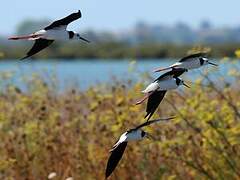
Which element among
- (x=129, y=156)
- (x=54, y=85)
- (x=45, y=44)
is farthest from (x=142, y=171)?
(x=45, y=44)

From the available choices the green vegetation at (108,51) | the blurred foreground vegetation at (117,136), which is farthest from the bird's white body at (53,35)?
the green vegetation at (108,51)

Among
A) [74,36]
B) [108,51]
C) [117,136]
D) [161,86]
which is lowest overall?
[108,51]

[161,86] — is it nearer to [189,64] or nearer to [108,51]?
[189,64]

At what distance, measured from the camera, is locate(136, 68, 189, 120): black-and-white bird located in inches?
52.4

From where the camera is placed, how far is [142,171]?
13.9 feet

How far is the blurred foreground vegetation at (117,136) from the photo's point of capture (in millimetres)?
3994

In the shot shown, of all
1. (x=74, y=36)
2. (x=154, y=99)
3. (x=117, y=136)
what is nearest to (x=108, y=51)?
(x=117, y=136)

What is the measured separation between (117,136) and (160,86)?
298cm

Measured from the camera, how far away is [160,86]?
52.7 inches

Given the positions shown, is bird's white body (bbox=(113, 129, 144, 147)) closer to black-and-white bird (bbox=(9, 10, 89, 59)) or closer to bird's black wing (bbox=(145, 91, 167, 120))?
bird's black wing (bbox=(145, 91, 167, 120))

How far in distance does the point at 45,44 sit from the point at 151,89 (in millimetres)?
244

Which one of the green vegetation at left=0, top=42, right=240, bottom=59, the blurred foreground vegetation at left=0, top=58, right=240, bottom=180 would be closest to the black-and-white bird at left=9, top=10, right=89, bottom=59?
the blurred foreground vegetation at left=0, top=58, right=240, bottom=180

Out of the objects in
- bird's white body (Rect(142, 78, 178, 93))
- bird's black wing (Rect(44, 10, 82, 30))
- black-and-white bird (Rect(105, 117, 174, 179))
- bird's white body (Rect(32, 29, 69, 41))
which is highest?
bird's black wing (Rect(44, 10, 82, 30))

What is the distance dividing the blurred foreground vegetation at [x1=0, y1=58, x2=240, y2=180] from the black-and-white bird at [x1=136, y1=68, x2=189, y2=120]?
7.86 ft
